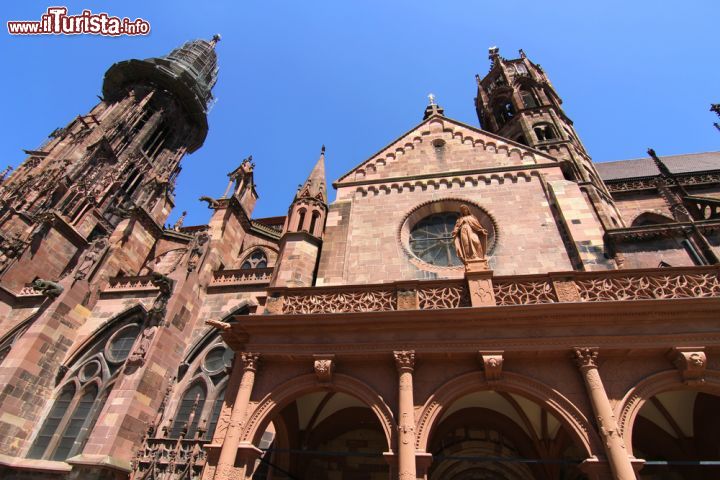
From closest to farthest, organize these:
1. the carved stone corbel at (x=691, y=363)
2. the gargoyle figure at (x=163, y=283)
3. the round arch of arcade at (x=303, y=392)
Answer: the carved stone corbel at (x=691, y=363), the round arch of arcade at (x=303, y=392), the gargoyle figure at (x=163, y=283)

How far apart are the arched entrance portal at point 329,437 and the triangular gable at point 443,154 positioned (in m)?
7.46

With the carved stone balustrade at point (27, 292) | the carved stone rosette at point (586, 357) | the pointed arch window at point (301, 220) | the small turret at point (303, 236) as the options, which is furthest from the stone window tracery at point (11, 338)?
the carved stone rosette at point (586, 357)

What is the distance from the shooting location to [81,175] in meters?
27.0

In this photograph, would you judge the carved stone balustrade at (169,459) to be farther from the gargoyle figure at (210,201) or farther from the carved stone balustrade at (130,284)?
the gargoyle figure at (210,201)

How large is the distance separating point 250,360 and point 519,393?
5.00 metres

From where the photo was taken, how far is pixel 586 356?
6895 millimetres

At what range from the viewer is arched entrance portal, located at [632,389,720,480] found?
7.86m

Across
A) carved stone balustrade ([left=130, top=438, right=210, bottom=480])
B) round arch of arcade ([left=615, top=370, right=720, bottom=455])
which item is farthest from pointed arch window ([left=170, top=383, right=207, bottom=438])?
round arch of arcade ([left=615, top=370, right=720, bottom=455])

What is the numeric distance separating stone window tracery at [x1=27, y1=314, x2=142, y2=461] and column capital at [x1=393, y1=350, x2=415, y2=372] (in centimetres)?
1001

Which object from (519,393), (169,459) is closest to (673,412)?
(519,393)

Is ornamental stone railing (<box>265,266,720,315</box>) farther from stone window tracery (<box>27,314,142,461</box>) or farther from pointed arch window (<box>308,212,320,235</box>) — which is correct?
stone window tracery (<box>27,314,142,461</box>)

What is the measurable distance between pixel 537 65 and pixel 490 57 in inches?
161

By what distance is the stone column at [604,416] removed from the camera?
18.8 feet

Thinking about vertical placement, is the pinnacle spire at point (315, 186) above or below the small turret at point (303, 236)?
above
